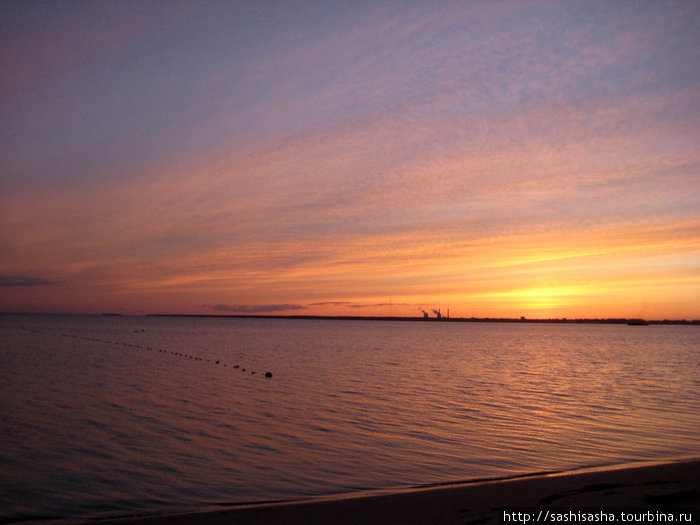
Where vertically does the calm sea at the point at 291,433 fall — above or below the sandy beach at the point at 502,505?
below

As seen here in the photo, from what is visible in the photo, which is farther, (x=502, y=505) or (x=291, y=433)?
(x=291, y=433)

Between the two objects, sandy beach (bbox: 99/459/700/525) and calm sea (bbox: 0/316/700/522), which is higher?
sandy beach (bbox: 99/459/700/525)

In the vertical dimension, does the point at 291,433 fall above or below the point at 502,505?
below

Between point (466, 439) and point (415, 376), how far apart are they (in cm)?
1966

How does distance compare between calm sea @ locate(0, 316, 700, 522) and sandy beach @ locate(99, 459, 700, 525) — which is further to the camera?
calm sea @ locate(0, 316, 700, 522)

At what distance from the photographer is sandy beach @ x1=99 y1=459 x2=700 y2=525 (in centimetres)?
914

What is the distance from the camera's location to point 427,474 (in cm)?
1373

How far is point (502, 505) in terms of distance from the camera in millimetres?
10258

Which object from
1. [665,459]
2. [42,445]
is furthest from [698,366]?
[42,445]

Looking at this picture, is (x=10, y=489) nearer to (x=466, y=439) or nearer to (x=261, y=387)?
(x=466, y=439)

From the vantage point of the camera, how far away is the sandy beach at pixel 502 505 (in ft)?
30.0

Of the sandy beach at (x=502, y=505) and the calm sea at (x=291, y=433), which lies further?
the calm sea at (x=291, y=433)

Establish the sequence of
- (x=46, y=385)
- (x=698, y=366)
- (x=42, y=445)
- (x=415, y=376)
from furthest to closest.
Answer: (x=698, y=366), (x=415, y=376), (x=46, y=385), (x=42, y=445)

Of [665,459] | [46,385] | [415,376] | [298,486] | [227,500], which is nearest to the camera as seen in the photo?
[227,500]
